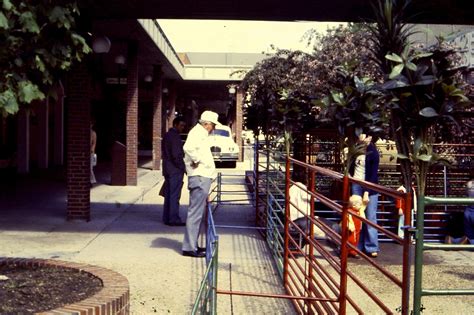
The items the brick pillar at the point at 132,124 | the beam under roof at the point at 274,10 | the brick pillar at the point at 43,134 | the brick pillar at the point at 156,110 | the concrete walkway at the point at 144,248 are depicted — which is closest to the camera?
the concrete walkway at the point at 144,248

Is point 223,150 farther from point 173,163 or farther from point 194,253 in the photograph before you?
point 194,253

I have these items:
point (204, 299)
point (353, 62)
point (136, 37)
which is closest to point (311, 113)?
point (353, 62)

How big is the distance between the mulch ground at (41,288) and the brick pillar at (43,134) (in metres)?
18.1

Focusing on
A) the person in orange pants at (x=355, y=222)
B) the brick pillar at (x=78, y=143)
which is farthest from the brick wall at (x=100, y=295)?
the brick pillar at (x=78, y=143)

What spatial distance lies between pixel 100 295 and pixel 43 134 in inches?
768

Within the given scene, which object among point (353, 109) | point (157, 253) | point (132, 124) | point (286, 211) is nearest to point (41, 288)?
point (286, 211)

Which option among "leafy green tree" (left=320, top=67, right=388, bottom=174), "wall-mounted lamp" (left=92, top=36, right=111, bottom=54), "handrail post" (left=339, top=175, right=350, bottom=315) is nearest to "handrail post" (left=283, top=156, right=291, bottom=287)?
"leafy green tree" (left=320, top=67, right=388, bottom=174)

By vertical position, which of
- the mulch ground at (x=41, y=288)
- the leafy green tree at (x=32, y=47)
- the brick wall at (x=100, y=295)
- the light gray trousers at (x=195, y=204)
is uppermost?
the leafy green tree at (x=32, y=47)

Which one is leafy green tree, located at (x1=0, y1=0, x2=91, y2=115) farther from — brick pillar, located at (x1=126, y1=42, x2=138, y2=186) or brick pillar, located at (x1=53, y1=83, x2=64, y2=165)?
brick pillar, located at (x1=53, y1=83, x2=64, y2=165)

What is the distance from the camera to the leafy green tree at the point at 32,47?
4371 millimetres

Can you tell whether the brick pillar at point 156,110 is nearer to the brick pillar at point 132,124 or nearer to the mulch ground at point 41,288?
the brick pillar at point 132,124

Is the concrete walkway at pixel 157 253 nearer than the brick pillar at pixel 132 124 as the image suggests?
Yes

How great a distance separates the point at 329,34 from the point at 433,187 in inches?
451

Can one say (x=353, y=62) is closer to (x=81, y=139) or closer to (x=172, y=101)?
(x=81, y=139)
